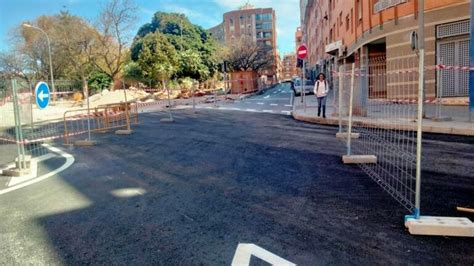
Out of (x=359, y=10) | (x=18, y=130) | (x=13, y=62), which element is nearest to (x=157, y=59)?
(x=13, y=62)

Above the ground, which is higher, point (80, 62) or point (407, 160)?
point (80, 62)

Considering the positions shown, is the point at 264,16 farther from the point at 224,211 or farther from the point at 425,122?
the point at 224,211

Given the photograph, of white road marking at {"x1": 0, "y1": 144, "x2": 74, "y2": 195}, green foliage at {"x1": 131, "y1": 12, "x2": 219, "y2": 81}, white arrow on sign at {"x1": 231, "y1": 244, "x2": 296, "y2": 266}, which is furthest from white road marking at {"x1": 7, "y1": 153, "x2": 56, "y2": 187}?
green foliage at {"x1": 131, "y1": 12, "x2": 219, "y2": 81}

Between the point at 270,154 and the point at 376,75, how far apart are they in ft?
26.5

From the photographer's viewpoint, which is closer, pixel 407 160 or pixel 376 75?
pixel 407 160

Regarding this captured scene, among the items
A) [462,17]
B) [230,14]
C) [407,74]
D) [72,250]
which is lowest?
[72,250]

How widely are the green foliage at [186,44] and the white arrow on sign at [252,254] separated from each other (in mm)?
41395

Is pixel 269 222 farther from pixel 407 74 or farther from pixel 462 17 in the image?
pixel 462 17

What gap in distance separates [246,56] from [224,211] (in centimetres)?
5402

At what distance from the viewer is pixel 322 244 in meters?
3.55

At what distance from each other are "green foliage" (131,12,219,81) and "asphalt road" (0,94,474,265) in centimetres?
3796

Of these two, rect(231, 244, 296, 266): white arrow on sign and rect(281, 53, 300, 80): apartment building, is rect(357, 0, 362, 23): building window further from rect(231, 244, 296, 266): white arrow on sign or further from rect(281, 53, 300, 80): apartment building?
rect(281, 53, 300, 80): apartment building

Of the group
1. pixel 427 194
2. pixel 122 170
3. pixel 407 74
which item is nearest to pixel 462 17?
pixel 407 74

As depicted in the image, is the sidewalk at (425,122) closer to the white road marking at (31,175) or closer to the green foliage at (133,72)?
the white road marking at (31,175)
